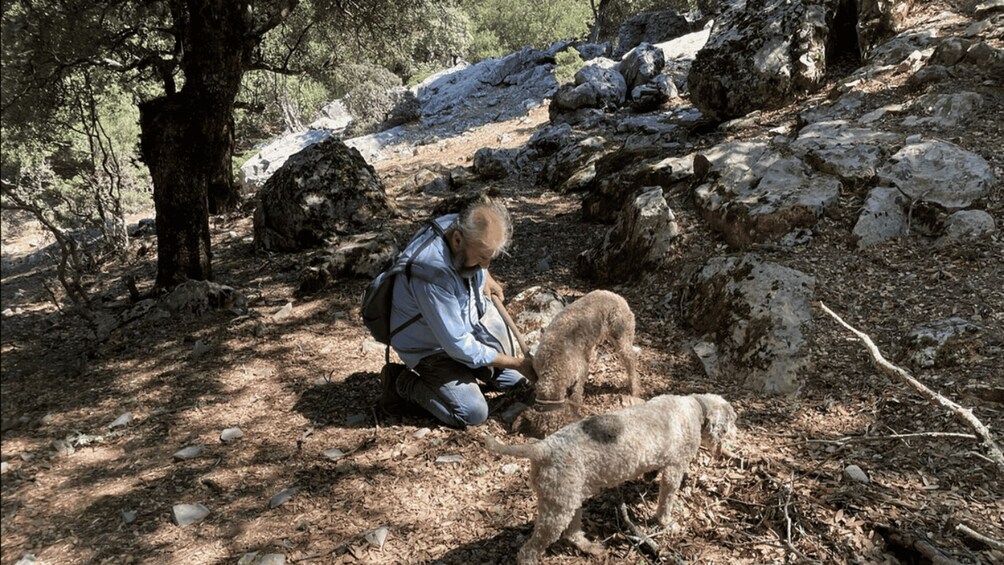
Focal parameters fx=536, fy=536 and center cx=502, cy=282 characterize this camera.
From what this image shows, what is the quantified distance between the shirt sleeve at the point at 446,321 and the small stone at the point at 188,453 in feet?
6.02

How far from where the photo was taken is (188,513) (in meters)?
3.20

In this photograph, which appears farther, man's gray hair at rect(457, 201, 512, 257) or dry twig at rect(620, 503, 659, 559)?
man's gray hair at rect(457, 201, 512, 257)

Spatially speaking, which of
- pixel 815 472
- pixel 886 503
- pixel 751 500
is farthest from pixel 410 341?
pixel 886 503

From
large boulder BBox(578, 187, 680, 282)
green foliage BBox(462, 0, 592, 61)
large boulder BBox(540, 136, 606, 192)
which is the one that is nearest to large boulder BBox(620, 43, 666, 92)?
large boulder BBox(540, 136, 606, 192)

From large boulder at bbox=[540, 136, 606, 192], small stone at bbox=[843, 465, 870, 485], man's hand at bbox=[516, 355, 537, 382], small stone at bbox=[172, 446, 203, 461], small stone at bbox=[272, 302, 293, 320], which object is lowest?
small stone at bbox=[843, 465, 870, 485]

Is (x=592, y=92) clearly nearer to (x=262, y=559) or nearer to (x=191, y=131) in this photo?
(x=191, y=131)

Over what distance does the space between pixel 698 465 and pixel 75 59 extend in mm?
7510

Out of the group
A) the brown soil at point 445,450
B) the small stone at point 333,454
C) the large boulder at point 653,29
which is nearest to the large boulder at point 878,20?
the brown soil at point 445,450

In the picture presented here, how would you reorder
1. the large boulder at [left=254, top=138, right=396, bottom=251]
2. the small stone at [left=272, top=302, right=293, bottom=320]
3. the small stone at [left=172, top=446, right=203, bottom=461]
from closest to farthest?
the small stone at [left=172, top=446, right=203, bottom=461]
the small stone at [left=272, top=302, right=293, bottom=320]
the large boulder at [left=254, top=138, right=396, bottom=251]

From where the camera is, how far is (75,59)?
19.7ft

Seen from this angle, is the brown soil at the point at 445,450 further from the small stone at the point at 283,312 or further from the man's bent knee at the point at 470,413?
the small stone at the point at 283,312

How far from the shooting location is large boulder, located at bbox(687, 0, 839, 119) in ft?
27.3

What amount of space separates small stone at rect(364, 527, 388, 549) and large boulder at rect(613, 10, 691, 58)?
24.6m

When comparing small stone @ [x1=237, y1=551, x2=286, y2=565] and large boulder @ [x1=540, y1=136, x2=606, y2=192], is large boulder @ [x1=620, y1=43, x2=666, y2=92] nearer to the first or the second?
large boulder @ [x1=540, y1=136, x2=606, y2=192]
